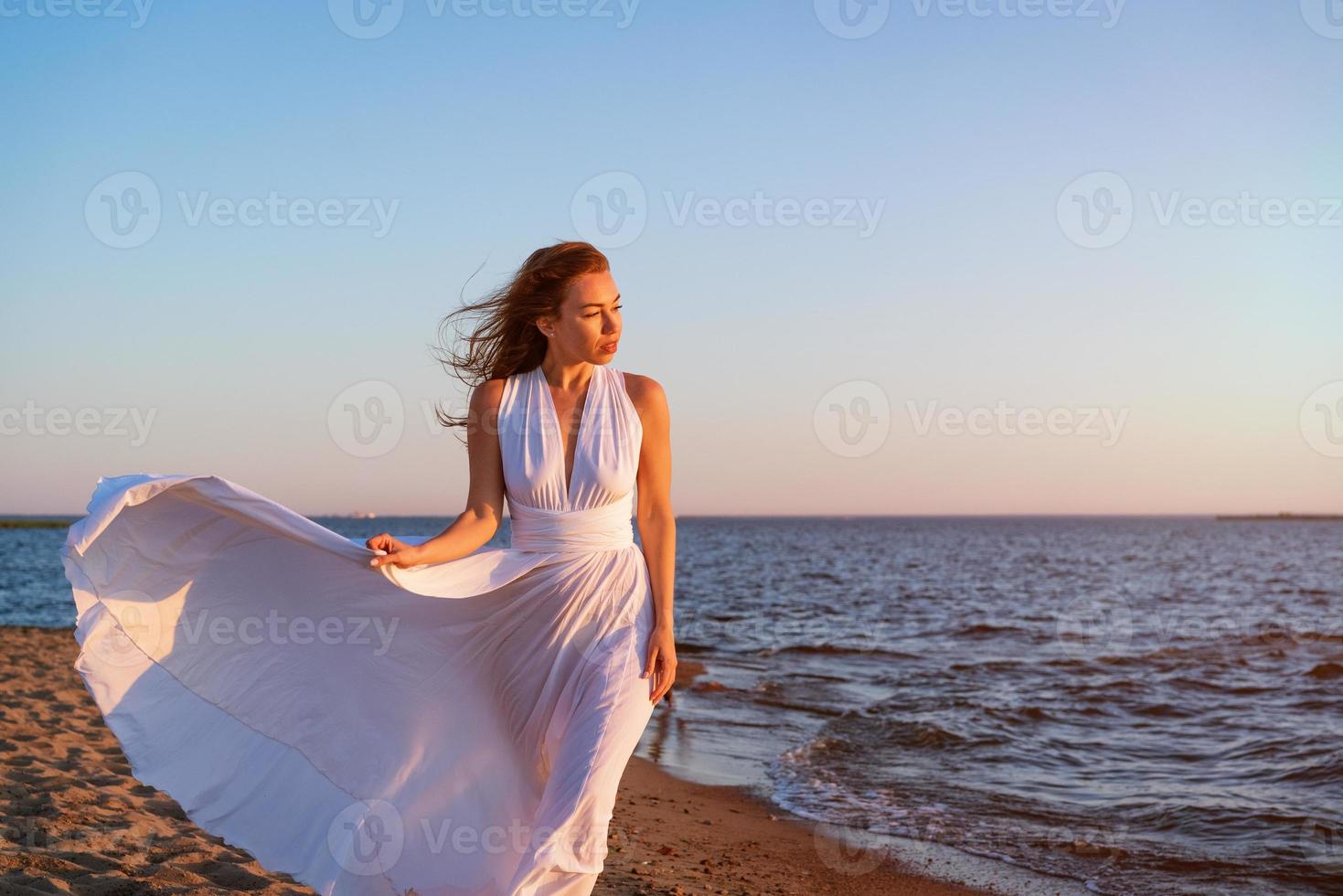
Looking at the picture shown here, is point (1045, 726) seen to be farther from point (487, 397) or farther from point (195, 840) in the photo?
point (487, 397)

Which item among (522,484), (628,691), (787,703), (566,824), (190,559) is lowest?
(787,703)

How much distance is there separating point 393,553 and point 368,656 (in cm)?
58

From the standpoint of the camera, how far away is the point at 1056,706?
12.4m

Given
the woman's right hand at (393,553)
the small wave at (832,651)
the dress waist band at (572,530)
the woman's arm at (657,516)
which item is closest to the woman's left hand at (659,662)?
the woman's arm at (657,516)

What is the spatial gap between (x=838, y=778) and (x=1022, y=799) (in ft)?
5.04

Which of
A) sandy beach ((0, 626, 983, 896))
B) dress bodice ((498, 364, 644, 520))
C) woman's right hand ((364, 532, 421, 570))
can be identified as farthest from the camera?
sandy beach ((0, 626, 983, 896))

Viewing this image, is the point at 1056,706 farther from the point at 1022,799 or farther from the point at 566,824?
the point at 566,824

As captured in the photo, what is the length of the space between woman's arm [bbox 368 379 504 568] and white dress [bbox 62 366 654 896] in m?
0.04

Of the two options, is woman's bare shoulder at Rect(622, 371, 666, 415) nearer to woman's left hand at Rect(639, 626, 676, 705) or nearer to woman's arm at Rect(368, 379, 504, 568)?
woman's arm at Rect(368, 379, 504, 568)

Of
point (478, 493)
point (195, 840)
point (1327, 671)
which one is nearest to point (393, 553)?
point (478, 493)

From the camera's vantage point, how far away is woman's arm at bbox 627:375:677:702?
141 inches

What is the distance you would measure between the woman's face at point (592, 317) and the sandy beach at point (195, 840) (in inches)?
107

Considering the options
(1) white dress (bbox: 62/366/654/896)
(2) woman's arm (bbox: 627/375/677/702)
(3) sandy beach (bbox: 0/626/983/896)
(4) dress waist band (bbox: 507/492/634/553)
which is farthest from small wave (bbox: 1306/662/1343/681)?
(1) white dress (bbox: 62/366/654/896)

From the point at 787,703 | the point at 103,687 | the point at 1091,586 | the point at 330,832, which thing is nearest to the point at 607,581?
the point at 330,832
